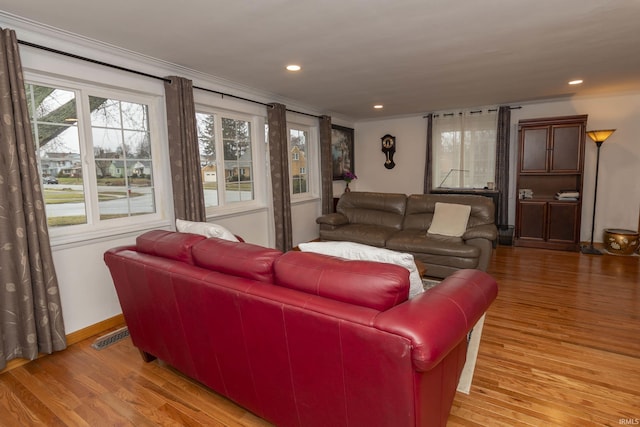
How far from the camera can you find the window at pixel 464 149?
5.86 m

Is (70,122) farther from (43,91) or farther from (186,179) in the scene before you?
(186,179)

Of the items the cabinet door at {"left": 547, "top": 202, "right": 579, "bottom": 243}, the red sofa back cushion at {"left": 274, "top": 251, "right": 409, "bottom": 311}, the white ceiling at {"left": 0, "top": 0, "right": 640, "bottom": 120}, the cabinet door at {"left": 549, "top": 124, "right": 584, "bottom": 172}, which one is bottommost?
the cabinet door at {"left": 547, "top": 202, "right": 579, "bottom": 243}

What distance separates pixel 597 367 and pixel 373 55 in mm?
2920

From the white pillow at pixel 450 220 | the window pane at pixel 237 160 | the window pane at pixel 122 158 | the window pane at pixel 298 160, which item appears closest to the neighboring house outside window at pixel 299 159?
the window pane at pixel 298 160

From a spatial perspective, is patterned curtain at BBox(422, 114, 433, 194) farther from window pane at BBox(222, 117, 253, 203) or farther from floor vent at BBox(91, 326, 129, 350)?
floor vent at BBox(91, 326, 129, 350)

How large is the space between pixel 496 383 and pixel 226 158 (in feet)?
11.7

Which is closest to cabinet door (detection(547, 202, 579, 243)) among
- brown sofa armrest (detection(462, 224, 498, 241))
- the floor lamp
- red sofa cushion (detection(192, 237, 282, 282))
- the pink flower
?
the floor lamp

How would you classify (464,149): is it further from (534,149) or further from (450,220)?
(450,220)

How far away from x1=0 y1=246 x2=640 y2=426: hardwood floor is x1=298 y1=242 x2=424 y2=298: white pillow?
0.85 meters

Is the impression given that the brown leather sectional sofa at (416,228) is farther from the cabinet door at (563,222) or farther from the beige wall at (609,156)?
the beige wall at (609,156)

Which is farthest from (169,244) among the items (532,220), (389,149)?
(389,149)

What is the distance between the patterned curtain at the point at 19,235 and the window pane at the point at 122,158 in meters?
0.65

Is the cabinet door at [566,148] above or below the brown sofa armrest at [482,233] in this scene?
above

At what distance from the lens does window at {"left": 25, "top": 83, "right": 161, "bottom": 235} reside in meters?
2.63
